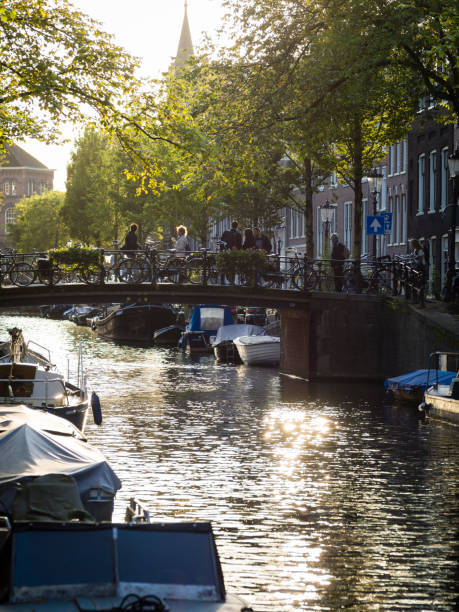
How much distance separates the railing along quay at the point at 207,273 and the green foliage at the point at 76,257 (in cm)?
7

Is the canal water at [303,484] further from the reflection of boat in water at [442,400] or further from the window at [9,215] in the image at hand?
the window at [9,215]

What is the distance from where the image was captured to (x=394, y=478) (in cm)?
1898

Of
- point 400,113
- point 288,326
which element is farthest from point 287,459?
point 288,326

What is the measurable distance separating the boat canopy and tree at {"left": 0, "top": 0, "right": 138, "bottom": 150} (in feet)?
116

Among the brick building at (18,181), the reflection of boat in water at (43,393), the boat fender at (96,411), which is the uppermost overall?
the brick building at (18,181)

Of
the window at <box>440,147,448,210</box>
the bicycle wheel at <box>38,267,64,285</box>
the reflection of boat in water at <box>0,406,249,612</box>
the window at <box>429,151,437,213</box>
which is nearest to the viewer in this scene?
the reflection of boat in water at <box>0,406,249,612</box>

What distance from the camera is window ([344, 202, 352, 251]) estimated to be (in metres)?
64.4

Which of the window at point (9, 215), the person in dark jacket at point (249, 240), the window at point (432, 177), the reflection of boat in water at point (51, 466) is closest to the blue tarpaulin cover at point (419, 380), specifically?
the person in dark jacket at point (249, 240)

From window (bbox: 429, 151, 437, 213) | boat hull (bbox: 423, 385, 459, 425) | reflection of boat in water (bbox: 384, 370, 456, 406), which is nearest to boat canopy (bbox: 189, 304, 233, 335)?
window (bbox: 429, 151, 437, 213)

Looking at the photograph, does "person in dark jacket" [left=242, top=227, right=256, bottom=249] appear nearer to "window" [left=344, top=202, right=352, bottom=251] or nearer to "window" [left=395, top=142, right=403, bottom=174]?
"window" [left=395, top=142, right=403, bottom=174]

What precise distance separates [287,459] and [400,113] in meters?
12.8

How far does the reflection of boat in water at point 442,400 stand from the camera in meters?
25.3

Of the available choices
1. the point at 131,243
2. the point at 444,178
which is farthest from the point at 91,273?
the point at 444,178

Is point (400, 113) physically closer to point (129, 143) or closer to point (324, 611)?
point (129, 143)
